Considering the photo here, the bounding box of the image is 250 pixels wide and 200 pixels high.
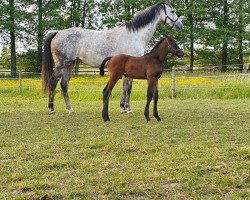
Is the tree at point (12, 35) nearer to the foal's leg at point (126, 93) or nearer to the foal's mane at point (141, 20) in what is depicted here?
→ the foal's leg at point (126, 93)

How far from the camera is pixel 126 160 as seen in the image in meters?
4.50

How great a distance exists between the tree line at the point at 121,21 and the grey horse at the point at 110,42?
2043 centimetres

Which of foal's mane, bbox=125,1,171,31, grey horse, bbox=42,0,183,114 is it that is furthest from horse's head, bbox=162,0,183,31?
foal's mane, bbox=125,1,171,31

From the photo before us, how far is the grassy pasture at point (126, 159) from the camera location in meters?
3.48

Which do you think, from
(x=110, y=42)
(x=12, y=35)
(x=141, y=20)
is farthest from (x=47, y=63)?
(x=12, y=35)

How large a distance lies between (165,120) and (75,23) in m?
26.4

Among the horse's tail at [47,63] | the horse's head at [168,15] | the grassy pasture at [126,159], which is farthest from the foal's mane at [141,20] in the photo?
the grassy pasture at [126,159]

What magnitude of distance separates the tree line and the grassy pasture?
23065 mm

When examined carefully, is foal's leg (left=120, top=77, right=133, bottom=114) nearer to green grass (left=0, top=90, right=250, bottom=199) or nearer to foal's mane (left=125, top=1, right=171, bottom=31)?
foal's mane (left=125, top=1, right=171, bottom=31)

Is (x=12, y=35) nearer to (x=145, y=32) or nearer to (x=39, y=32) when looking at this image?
(x=39, y=32)

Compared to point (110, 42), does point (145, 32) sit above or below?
above

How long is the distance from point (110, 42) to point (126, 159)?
4917 mm

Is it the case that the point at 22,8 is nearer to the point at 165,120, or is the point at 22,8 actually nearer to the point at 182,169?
the point at 165,120

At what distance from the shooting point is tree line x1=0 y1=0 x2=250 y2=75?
30.2 metres
